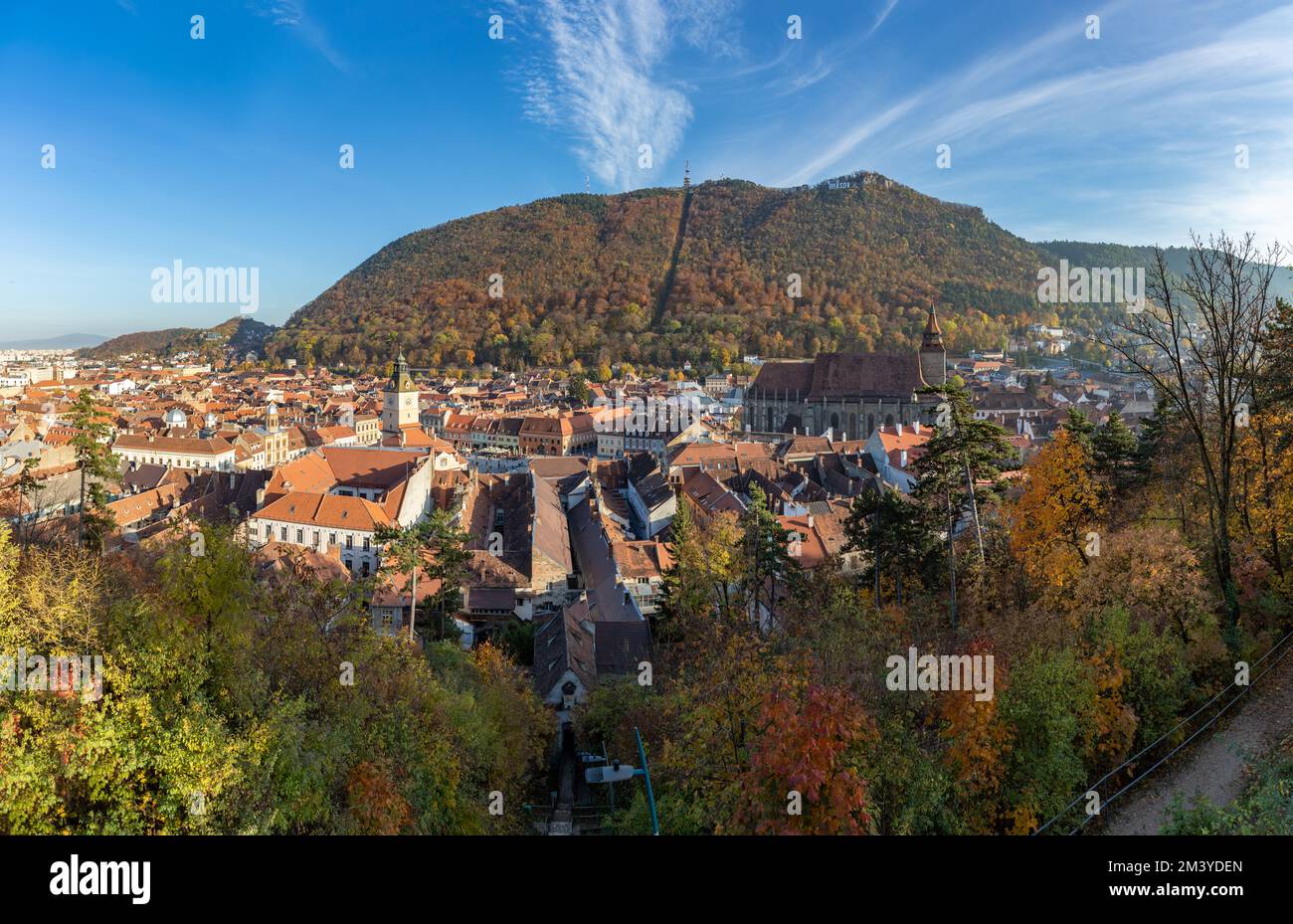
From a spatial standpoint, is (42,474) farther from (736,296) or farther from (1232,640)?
(736,296)

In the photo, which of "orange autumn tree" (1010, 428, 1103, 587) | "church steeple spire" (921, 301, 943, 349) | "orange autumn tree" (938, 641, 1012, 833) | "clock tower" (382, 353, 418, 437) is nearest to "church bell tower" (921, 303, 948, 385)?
"church steeple spire" (921, 301, 943, 349)

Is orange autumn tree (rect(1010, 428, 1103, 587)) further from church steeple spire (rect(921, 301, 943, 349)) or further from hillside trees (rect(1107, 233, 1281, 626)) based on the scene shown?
church steeple spire (rect(921, 301, 943, 349))

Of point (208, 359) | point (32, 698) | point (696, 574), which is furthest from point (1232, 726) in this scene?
point (208, 359)

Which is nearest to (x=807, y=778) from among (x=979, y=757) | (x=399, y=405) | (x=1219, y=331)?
(x=979, y=757)

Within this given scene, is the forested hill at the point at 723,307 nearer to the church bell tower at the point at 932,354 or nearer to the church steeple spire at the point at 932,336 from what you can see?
the church bell tower at the point at 932,354

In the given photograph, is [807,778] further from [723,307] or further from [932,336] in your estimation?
[723,307]
